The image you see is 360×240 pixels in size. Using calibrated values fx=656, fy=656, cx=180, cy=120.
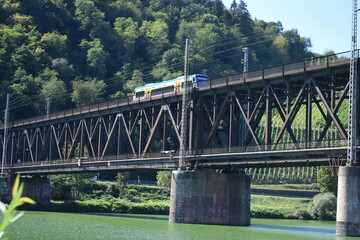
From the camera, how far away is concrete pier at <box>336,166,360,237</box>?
48188 millimetres

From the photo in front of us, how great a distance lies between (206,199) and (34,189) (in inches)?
1743

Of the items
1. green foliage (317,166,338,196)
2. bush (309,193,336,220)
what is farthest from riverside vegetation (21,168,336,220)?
green foliage (317,166,338,196)

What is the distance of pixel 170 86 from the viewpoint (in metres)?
80.9

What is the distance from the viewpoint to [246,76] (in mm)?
66375

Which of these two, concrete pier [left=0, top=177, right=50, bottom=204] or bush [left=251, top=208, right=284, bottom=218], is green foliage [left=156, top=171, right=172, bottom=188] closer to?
bush [left=251, top=208, right=284, bottom=218]

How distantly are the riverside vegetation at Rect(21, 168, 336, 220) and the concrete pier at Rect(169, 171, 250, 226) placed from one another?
30.6 meters

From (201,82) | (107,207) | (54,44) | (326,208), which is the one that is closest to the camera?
(201,82)

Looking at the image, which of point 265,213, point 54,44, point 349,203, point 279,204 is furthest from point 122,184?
point 54,44

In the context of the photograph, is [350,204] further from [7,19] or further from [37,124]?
[7,19]

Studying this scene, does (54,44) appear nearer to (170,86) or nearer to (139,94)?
(139,94)

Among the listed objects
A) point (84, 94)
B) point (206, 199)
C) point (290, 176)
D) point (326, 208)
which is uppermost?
point (84, 94)

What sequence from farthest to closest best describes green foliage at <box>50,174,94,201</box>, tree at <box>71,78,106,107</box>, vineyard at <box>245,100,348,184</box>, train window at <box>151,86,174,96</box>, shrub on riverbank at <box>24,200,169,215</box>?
tree at <box>71,78,106,107</box>
vineyard at <box>245,100,348,184</box>
green foliage at <box>50,174,94,201</box>
shrub on riverbank at <box>24,200,169,215</box>
train window at <box>151,86,174,96</box>

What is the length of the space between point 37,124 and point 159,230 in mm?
57569

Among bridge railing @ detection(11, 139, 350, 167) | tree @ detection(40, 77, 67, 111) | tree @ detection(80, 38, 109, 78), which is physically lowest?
bridge railing @ detection(11, 139, 350, 167)
